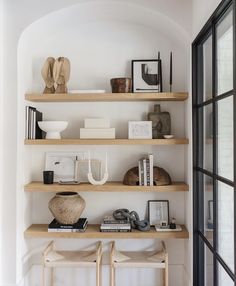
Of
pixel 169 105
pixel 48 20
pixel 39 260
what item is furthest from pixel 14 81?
pixel 39 260

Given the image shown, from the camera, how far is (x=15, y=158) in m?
2.62

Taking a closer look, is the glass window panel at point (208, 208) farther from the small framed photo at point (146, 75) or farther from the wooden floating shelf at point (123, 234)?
the small framed photo at point (146, 75)

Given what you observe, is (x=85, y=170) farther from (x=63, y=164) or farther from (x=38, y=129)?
(x=38, y=129)

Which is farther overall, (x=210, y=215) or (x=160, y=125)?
(x=160, y=125)

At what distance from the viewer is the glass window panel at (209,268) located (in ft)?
7.42

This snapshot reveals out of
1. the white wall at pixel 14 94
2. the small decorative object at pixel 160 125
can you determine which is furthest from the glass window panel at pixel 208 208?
the white wall at pixel 14 94

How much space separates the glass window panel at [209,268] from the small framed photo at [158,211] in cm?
54

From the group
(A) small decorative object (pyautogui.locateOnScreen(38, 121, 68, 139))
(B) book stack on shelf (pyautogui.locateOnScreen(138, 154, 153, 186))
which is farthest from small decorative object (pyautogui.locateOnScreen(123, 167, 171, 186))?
(A) small decorative object (pyautogui.locateOnScreen(38, 121, 68, 139))

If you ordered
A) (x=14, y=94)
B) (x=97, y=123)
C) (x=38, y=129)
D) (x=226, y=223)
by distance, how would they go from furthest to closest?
1. (x=38, y=129)
2. (x=97, y=123)
3. (x=14, y=94)
4. (x=226, y=223)

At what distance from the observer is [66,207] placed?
2.65 m

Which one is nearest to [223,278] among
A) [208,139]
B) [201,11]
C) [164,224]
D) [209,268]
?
[209,268]

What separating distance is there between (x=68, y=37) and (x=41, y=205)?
5.18ft

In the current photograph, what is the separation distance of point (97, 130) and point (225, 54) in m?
1.22

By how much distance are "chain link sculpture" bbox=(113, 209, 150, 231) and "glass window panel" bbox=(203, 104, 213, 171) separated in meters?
0.73
